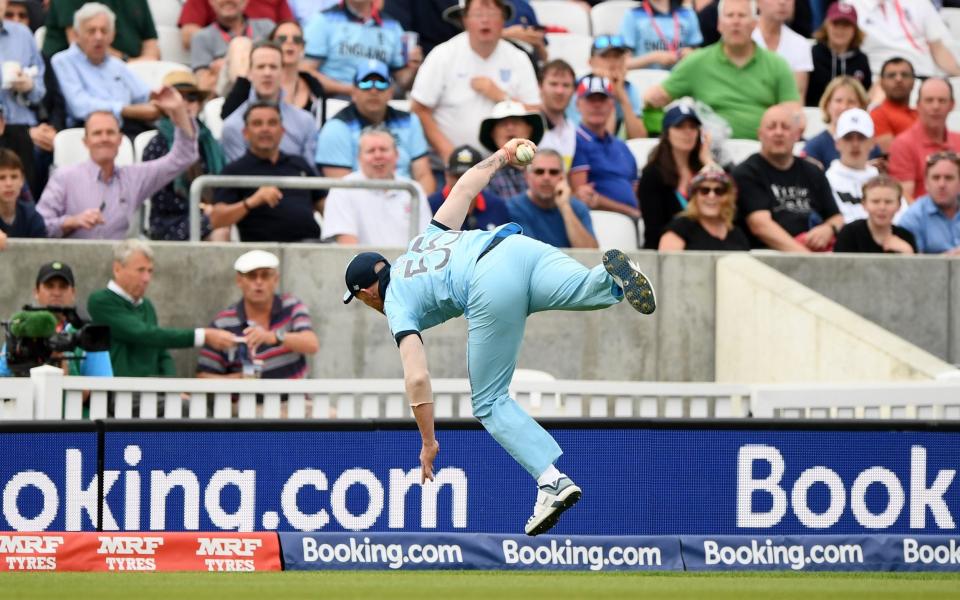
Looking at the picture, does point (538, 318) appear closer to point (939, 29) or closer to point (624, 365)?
point (624, 365)

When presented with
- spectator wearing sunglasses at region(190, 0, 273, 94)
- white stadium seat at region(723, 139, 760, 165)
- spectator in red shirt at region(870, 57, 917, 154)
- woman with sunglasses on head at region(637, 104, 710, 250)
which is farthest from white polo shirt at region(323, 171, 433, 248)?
spectator in red shirt at region(870, 57, 917, 154)

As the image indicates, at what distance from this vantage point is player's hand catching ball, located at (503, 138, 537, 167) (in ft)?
29.5

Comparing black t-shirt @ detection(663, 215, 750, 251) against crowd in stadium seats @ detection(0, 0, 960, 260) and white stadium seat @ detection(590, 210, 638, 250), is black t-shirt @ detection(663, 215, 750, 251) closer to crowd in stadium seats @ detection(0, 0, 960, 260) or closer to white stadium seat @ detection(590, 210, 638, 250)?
crowd in stadium seats @ detection(0, 0, 960, 260)

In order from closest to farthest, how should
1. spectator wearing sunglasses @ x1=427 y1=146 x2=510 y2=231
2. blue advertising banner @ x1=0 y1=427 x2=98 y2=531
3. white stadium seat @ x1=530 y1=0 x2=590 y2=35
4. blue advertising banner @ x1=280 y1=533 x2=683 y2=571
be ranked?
blue advertising banner @ x1=280 y1=533 x2=683 y2=571, blue advertising banner @ x1=0 y1=427 x2=98 y2=531, spectator wearing sunglasses @ x1=427 y1=146 x2=510 y2=231, white stadium seat @ x1=530 y1=0 x2=590 y2=35

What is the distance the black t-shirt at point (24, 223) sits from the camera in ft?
41.2

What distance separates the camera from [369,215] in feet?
43.4

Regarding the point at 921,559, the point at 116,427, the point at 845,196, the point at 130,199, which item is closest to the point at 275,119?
the point at 130,199

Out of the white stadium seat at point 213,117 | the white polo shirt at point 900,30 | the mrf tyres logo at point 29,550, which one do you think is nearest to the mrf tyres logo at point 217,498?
the mrf tyres logo at point 29,550

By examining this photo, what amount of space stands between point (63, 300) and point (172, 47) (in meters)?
4.67

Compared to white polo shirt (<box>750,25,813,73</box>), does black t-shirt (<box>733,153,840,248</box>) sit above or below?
below

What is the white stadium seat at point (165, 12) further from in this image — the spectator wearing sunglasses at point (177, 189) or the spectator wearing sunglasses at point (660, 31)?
the spectator wearing sunglasses at point (660, 31)

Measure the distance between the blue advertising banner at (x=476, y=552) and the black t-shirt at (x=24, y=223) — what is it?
406cm

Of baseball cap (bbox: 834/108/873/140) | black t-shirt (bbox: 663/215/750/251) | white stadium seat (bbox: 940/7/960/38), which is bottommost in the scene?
black t-shirt (bbox: 663/215/750/251)

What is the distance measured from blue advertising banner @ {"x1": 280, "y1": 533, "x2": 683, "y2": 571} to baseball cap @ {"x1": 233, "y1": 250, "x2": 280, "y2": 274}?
9.42ft
